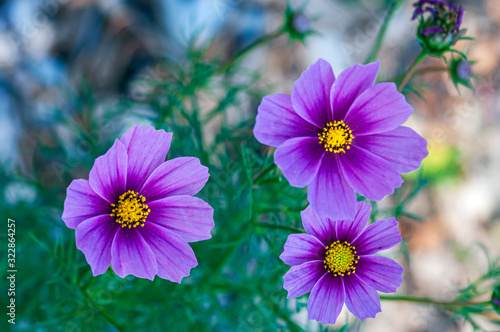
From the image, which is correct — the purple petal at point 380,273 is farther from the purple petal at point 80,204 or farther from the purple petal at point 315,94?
the purple petal at point 80,204

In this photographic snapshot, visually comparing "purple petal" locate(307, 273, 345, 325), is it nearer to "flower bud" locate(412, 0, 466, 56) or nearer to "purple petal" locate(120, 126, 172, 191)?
"purple petal" locate(120, 126, 172, 191)

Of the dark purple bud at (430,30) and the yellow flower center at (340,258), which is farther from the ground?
the dark purple bud at (430,30)

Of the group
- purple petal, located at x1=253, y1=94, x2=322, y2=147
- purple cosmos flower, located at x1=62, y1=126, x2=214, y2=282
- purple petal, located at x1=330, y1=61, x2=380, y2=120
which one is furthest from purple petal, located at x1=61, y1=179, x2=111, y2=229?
purple petal, located at x1=330, y1=61, x2=380, y2=120

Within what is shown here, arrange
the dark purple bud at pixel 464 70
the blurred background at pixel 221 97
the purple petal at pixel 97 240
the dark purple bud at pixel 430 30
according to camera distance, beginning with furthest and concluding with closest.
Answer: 1. the blurred background at pixel 221 97
2. the dark purple bud at pixel 464 70
3. the dark purple bud at pixel 430 30
4. the purple petal at pixel 97 240

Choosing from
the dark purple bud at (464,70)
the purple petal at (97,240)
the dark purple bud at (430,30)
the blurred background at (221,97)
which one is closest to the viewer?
the purple petal at (97,240)

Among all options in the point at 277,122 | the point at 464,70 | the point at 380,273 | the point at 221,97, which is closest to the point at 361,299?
the point at 380,273

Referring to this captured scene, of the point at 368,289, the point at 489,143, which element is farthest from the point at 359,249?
the point at 489,143

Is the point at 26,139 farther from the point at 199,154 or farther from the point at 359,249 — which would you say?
the point at 359,249

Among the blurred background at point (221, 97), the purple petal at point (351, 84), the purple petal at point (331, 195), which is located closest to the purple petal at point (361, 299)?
the purple petal at point (331, 195)
